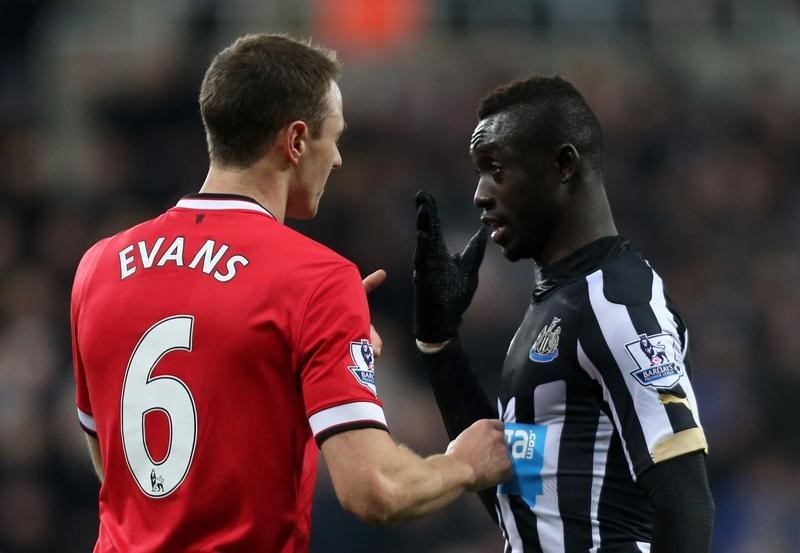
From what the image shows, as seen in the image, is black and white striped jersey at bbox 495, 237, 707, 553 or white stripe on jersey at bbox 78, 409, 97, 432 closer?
black and white striped jersey at bbox 495, 237, 707, 553

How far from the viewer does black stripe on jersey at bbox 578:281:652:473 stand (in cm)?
302

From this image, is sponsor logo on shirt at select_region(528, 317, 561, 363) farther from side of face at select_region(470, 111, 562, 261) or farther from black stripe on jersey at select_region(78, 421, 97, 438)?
black stripe on jersey at select_region(78, 421, 97, 438)

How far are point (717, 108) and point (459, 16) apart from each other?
2.49 metres

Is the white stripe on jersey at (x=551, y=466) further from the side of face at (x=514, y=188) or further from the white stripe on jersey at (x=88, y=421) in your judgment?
the white stripe on jersey at (x=88, y=421)

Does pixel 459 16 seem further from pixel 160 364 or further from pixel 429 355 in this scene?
pixel 160 364

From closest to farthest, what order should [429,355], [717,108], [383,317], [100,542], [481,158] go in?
1. [100,542]
2. [481,158]
3. [429,355]
4. [383,317]
5. [717,108]

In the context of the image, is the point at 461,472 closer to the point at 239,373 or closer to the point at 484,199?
the point at 239,373

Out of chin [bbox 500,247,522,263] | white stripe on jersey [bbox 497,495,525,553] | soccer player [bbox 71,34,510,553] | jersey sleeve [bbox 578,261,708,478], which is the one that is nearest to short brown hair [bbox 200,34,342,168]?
soccer player [bbox 71,34,510,553]

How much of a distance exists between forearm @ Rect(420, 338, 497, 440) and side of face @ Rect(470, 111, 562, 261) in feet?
1.36

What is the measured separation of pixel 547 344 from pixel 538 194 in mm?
408

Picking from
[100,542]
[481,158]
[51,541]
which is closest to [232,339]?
[100,542]

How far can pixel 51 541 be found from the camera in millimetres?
8078

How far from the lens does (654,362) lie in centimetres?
304

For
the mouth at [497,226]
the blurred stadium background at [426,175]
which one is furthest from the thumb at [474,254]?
the blurred stadium background at [426,175]
